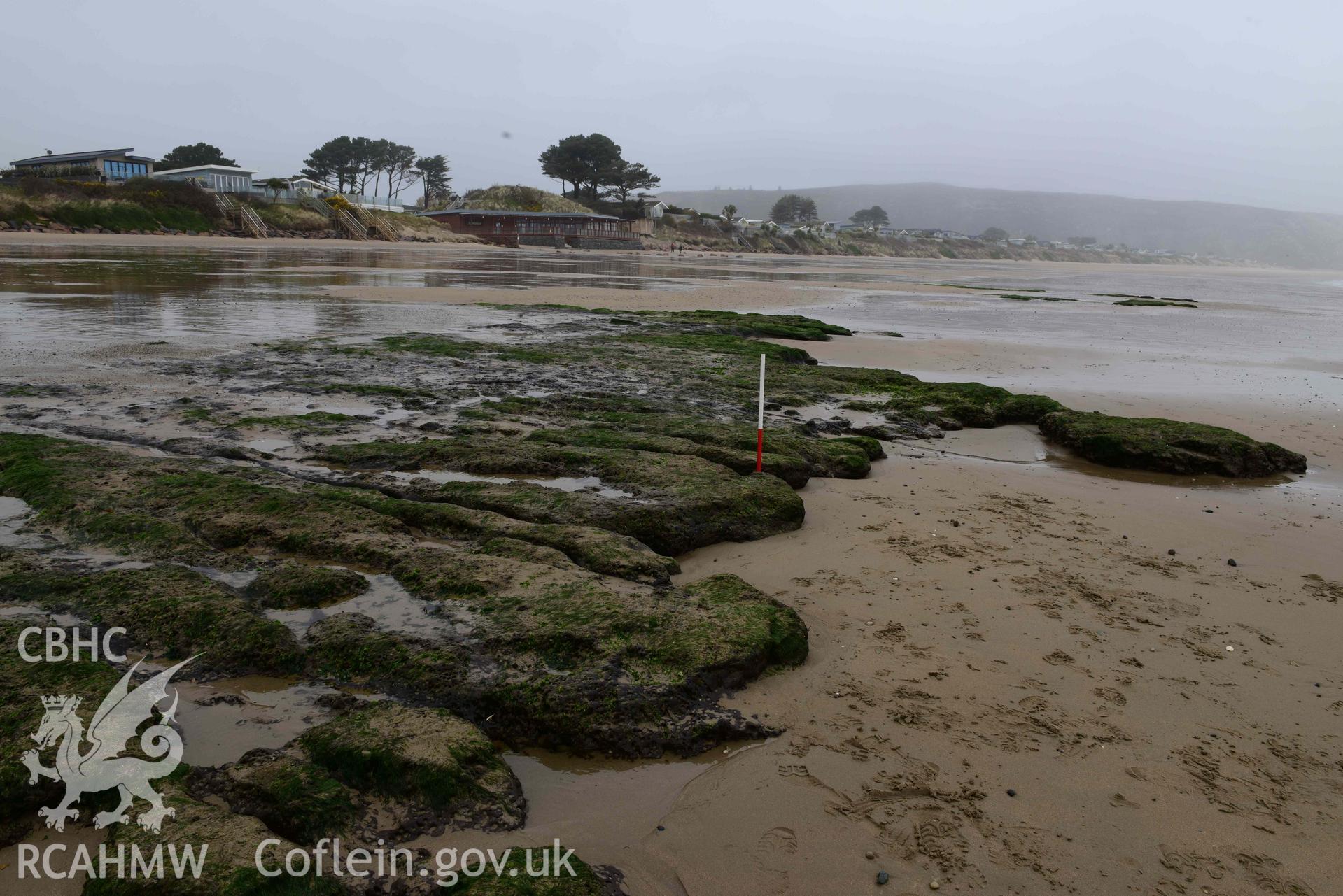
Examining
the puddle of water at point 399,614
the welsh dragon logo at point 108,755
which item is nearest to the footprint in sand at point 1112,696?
the puddle of water at point 399,614

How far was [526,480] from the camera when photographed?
22.0 ft

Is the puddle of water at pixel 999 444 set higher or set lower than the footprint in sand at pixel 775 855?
higher

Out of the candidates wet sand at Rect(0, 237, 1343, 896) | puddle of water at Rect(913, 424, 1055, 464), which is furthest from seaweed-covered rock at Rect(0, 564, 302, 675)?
puddle of water at Rect(913, 424, 1055, 464)

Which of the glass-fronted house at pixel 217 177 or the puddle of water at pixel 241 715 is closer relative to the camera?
the puddle of water at pixel 241 715

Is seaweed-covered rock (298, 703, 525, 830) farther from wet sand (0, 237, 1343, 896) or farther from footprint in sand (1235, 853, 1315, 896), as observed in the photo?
footprint in sand (1235, 853, 1315, 896)

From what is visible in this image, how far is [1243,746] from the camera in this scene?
12.1 feet

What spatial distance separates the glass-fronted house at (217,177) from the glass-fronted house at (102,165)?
147 centimetres

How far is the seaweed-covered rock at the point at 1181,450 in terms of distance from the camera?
8.20 m

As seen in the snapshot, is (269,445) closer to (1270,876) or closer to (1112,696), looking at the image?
(1112,696)

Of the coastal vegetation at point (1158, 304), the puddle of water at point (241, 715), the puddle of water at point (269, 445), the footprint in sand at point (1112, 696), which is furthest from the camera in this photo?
the coastal vegetation at point (1158, 304)

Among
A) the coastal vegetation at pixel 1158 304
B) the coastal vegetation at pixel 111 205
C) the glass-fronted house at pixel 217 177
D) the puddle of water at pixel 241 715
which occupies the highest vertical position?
the glass-fronted house at pixel 217 177

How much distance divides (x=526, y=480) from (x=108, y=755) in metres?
3.85

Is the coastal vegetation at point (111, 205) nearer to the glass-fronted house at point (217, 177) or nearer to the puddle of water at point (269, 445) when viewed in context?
the glass-fronted house at point (217, 177)

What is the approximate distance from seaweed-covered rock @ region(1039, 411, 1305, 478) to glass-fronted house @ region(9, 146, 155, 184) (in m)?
74.6
